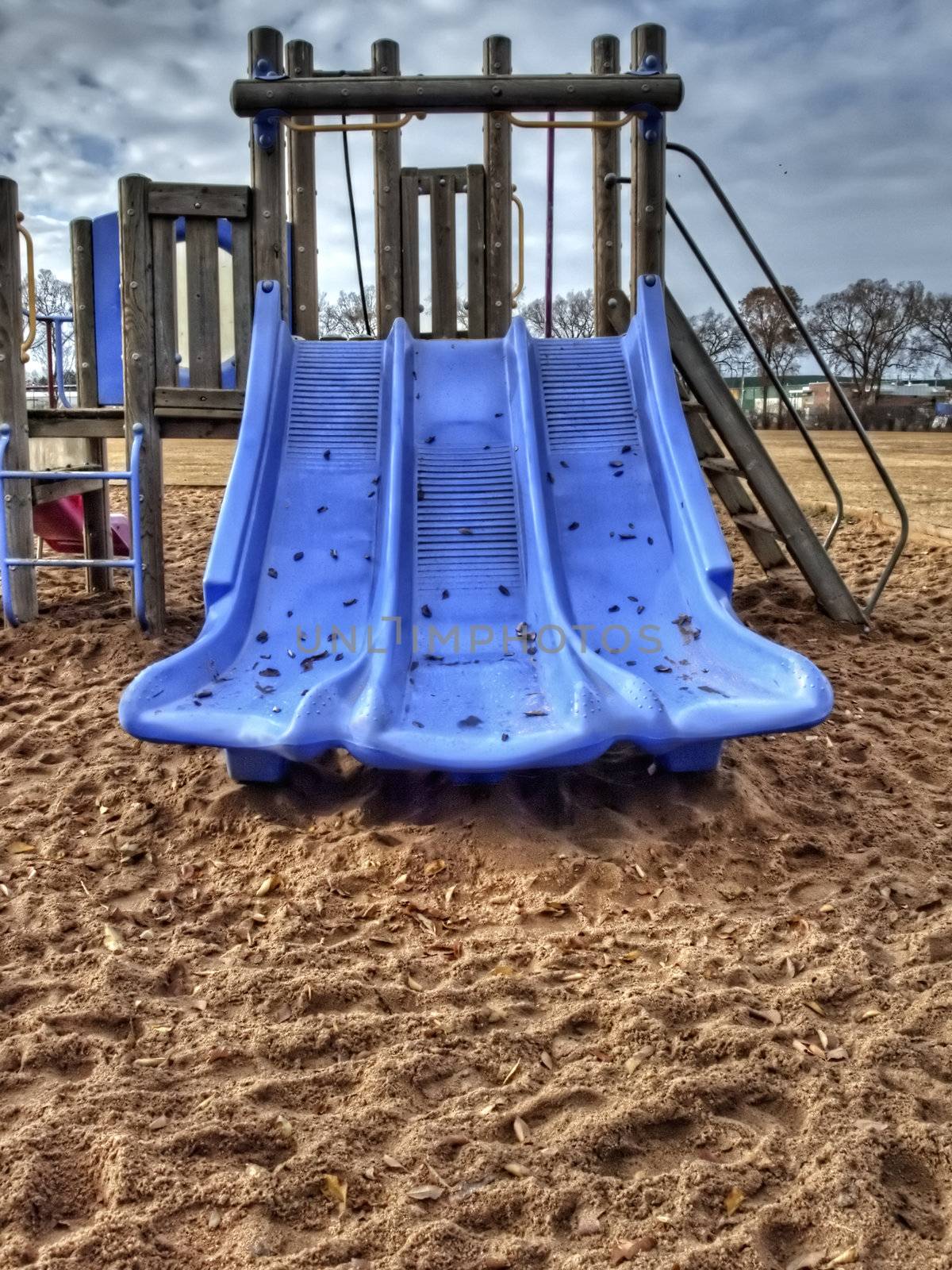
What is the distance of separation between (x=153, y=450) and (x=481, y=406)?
1769 mm

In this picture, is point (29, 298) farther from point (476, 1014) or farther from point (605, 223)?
point (476, 1014)

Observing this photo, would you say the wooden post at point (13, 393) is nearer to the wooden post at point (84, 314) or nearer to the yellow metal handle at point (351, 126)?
the wooden post at point (84, 314)

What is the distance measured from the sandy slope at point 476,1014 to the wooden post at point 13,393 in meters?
1.90

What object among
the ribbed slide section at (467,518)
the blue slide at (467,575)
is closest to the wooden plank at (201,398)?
the blue slide at (467,575)

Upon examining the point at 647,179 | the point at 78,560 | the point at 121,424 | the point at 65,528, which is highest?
the point at 647,179

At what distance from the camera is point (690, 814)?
338 centimetres

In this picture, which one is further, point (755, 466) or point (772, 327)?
point (772, 327)

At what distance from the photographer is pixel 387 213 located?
Answer: 5.52 metres

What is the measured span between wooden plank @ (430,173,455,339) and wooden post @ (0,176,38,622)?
2154 mm

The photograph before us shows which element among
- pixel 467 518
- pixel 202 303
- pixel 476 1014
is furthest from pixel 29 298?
pixel 476 1014

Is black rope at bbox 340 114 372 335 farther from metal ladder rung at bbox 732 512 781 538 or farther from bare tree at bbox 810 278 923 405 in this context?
bare tree at bbox 810 278 923 405

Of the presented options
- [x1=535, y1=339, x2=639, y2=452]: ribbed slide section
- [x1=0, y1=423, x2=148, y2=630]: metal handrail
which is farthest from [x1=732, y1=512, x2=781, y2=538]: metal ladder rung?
[x1=0, y1=423, x2=148, y2=630]: metal handrail

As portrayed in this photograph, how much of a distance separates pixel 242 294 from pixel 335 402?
0.89 meters

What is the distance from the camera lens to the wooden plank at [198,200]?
16.7 feet
